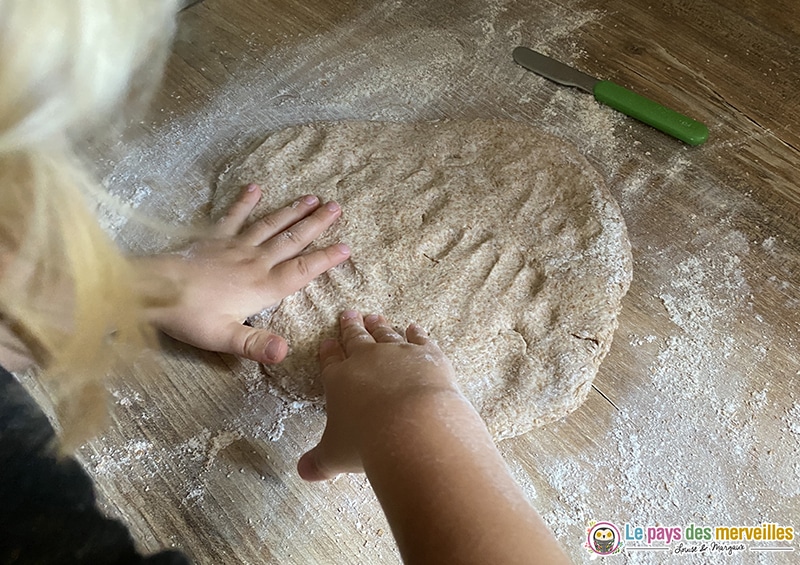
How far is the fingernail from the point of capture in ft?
2.66

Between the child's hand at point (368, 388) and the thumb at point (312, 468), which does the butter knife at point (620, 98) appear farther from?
the thumb at point (312, 468)

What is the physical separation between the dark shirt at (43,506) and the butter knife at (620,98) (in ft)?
3.07

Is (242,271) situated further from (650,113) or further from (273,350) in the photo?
(650,113)

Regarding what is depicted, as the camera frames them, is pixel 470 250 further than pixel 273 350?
Yes

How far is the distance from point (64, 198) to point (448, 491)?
0.43 metres

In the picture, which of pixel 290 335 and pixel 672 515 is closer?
pixel 672 515

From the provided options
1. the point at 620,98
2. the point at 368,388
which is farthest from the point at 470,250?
the point at 620,98

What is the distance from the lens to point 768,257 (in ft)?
3.08

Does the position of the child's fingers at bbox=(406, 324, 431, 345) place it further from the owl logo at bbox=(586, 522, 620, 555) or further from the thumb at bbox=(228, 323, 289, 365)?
the owl logo at bbox=(586, 522, 620, 555)

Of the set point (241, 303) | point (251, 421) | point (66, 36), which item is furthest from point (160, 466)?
point (66, 36)

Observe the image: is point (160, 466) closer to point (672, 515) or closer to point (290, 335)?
point (290, 335)

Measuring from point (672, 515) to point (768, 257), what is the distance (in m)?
0.42

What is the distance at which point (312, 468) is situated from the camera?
75 centimetres

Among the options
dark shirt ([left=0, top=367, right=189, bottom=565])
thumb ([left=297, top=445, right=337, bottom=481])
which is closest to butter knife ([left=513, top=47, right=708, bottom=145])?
thumb ([left=297, top=445, right=337, bottom=481])
